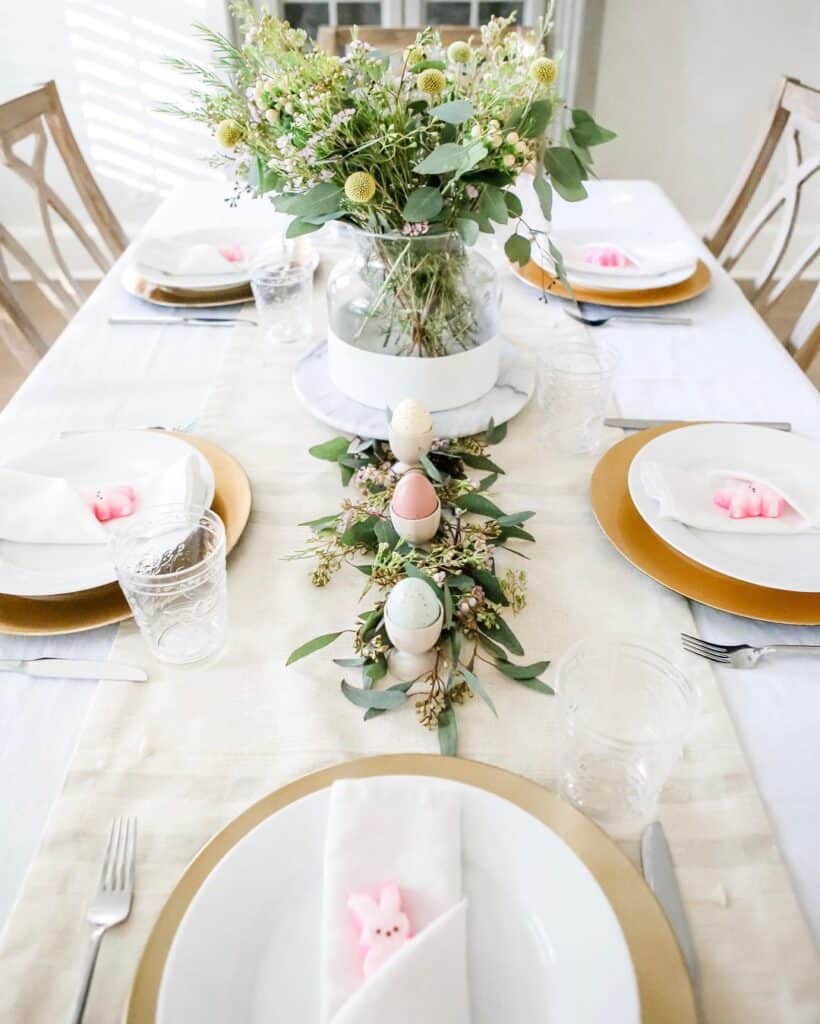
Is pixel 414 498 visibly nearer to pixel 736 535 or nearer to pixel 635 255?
pixel 736 535

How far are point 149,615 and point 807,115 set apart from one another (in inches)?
62.5

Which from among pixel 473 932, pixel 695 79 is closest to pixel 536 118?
pixel 473 932

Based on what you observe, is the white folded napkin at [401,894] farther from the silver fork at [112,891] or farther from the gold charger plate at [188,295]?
the gold charger plate at [188,295]

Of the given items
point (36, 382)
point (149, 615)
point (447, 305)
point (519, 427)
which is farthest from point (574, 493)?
point (36, 382)

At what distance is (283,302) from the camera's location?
120 centimetres

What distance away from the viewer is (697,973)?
1.67 feet

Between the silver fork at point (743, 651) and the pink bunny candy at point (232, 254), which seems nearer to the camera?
the silver fork at point (743, 651)

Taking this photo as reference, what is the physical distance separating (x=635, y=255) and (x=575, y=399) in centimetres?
56

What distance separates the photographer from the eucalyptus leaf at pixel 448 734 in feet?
2.07

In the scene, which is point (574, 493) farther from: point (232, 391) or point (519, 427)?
point (232, 391)

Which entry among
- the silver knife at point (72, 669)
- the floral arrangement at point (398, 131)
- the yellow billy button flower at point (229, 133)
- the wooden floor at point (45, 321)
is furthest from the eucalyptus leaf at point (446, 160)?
the wooden floor at point (45, 321)

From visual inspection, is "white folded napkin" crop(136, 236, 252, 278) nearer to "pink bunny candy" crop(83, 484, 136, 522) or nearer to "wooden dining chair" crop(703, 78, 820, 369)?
"pink bunny candy" crop(83, 484, 136, 522)

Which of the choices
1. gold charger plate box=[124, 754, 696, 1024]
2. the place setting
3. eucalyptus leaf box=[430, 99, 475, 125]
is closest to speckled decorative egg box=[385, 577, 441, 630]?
the place setting

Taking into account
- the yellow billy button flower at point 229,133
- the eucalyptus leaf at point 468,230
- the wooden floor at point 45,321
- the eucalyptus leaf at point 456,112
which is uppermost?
the eucalyptus leaf at point 456,112
